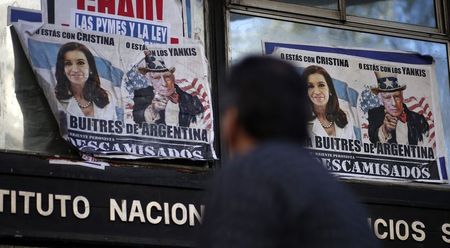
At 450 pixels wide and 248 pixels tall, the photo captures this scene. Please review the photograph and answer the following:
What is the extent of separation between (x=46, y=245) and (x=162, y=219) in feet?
2.84

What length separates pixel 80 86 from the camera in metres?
7.55

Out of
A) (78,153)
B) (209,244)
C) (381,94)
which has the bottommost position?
(209,244)

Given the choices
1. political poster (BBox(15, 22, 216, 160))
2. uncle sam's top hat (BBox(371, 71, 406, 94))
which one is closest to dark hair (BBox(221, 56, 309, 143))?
political poster (BBox(15, 22, 216, 160))

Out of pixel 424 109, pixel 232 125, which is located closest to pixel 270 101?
pixel 232 125

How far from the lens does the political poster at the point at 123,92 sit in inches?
292

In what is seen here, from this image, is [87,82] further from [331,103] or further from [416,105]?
[416,105]

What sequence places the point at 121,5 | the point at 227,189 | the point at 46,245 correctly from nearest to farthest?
the point at 227,189 < the point at 46,245 < the point at 121,5

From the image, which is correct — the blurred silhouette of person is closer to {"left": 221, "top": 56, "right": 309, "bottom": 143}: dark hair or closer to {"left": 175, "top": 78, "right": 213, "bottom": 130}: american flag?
{"left": 221, "top": 56, "right": 309, "bottom": 143}: dark hair

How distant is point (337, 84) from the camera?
859 centimetres

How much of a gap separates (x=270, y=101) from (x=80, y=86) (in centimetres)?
496

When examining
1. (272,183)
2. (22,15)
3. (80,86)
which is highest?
(22,15)

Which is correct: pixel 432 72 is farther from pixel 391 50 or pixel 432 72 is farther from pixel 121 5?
pixel 121 5

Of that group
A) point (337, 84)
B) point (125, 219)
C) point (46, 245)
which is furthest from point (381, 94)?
point (46, 245)

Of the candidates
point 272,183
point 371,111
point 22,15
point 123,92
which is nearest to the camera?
point 272,183
